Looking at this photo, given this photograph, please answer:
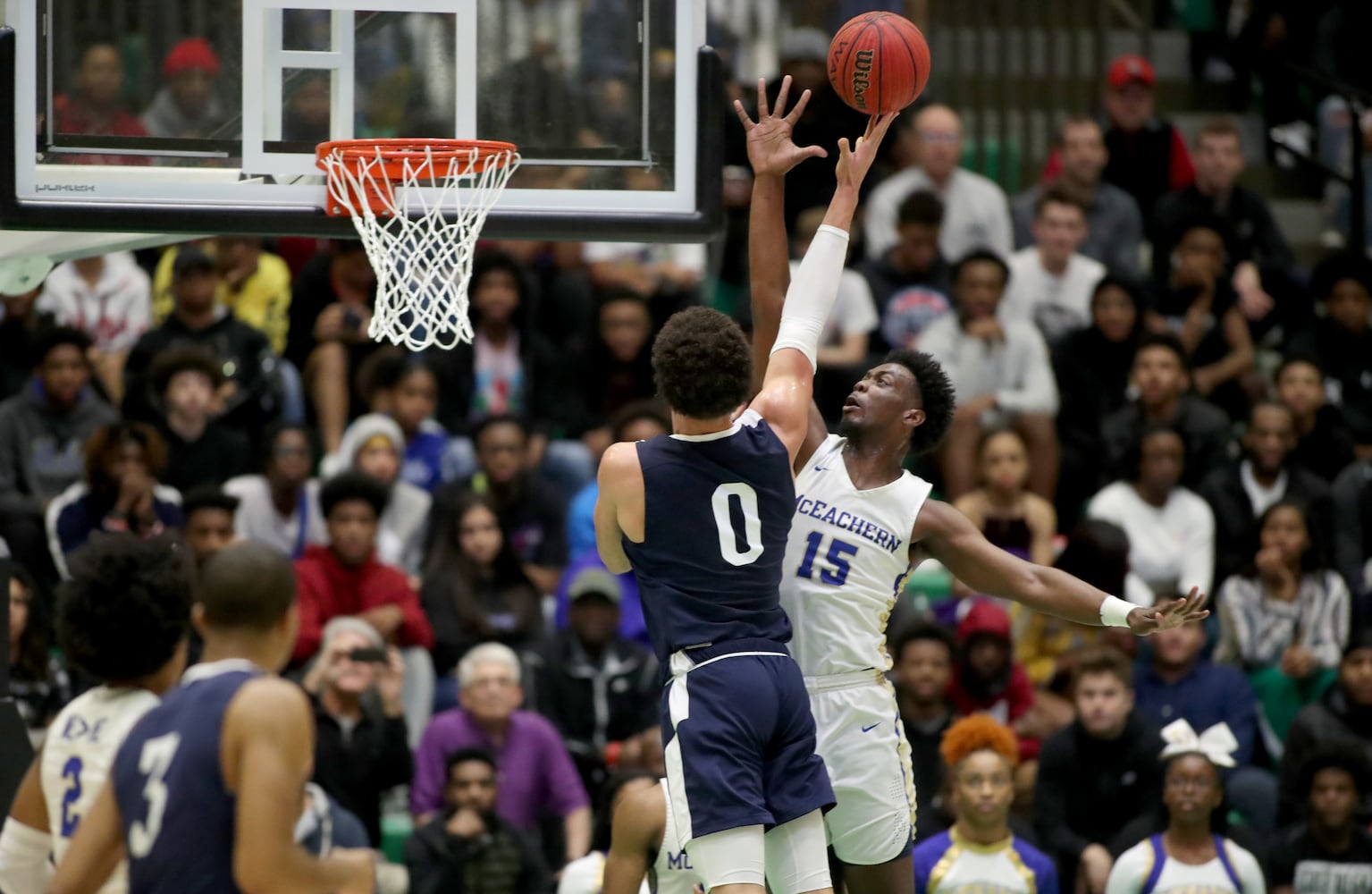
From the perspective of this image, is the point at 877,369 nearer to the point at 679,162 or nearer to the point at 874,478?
the point at 874,478

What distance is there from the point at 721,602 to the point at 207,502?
458cm

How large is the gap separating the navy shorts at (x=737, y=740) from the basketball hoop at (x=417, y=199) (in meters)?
1.61

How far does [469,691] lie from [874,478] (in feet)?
11.7

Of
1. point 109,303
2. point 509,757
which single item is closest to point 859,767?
point 509,757

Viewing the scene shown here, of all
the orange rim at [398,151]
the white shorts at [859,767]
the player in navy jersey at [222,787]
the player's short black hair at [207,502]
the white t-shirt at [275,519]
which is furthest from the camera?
the white t-shirt at [275,519]

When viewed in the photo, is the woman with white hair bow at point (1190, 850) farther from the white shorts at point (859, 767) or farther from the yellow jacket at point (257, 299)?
the yellow jacket at point (257, 299)

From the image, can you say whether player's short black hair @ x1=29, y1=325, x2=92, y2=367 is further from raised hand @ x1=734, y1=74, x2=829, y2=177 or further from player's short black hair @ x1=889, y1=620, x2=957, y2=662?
raised hand @ x1=734, y1=74, x2=829, y2=177

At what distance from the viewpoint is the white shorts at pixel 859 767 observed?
19.1ft

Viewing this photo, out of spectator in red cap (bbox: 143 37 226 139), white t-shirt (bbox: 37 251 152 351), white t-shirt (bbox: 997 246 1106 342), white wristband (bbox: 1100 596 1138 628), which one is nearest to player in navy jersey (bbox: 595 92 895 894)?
white wristband (bbox: 1100 596 1138 628)

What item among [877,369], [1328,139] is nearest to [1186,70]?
[1328,139]

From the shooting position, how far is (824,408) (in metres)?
11.2

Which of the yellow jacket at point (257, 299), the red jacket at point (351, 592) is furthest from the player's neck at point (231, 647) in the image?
the yellow jacket at point (257, 299)

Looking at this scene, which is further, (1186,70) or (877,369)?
(1186,70)

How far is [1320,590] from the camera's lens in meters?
10.3
